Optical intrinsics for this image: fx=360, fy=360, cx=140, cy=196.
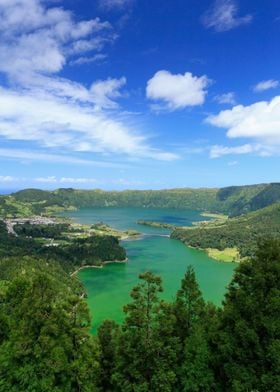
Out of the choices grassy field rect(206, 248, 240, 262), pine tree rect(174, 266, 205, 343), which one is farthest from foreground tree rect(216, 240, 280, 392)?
grassy field rect(206, 248, 240, 262)

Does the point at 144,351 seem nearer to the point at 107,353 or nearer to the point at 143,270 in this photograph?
the point at 107,353

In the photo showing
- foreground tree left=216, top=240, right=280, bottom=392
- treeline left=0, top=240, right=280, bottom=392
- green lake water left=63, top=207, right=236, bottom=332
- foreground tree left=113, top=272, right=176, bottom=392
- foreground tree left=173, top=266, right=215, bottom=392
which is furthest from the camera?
green lake water left=63, top=207, right=236, bottom=332

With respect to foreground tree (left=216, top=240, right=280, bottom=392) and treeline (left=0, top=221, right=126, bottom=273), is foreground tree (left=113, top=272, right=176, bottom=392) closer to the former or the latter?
foreground tree (left=216, top=240, right=280, bottom=392)

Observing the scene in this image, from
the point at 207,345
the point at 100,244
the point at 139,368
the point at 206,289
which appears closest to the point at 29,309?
the point at 139,368

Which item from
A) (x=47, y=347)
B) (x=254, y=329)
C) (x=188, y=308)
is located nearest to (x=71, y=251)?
(x=188, y=308)

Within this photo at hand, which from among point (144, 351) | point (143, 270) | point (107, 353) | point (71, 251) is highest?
point (144, 351)

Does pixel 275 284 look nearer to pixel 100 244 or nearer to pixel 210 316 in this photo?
pixel 210 316

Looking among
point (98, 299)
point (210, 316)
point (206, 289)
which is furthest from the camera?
point (206, 289)

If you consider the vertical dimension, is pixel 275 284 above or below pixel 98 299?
above
